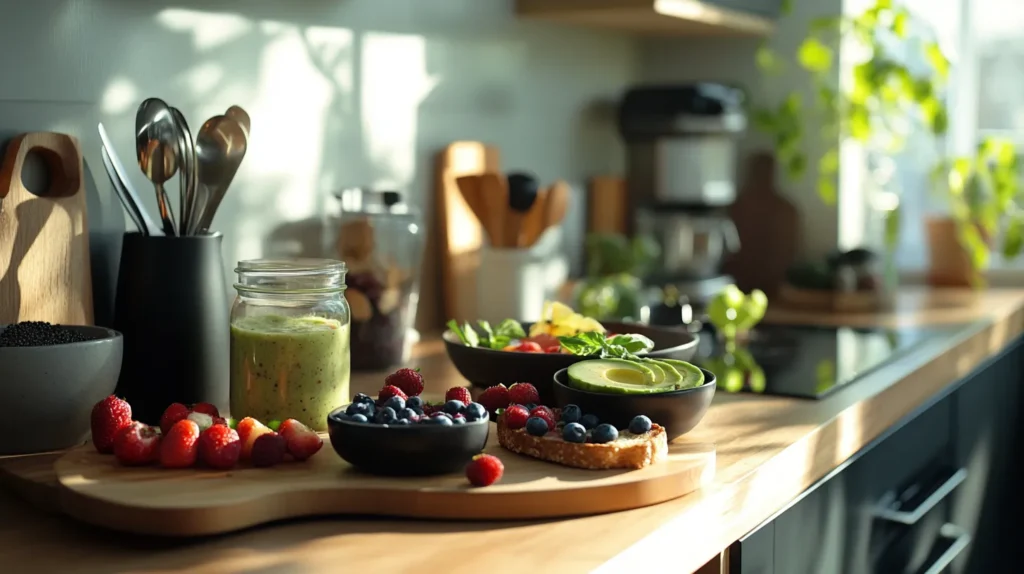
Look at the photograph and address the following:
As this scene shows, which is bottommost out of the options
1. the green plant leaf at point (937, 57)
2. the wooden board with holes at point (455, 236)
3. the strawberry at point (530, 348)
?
the strawberry at point (530, 348)

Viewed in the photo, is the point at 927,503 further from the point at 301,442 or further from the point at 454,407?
the point at 301,442

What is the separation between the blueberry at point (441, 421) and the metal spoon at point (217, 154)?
464 mm

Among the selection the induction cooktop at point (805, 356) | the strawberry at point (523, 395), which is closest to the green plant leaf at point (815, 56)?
the induction cooktop at point (805, 356)

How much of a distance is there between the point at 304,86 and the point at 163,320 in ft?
2.01

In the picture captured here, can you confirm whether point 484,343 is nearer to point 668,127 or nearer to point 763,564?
point 763,564

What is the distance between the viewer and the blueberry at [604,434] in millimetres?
1111

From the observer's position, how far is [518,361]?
4.64 ft

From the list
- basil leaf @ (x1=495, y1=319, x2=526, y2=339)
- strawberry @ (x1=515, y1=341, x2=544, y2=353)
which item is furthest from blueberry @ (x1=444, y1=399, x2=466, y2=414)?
basil leaf @ (x1=495, y1=319, x2=526, y2=339)

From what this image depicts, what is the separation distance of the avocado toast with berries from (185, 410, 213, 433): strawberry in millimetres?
291

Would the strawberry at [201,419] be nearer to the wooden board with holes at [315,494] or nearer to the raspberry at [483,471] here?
the wooden board with holes at [315,494]

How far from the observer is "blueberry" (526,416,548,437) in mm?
1135

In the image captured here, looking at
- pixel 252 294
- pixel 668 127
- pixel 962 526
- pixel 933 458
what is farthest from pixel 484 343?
pixel 668 127

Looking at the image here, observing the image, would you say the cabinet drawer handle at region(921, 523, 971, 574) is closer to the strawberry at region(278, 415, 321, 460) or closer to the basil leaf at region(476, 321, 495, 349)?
the basil leaf at region(476, 321, 495, 349)

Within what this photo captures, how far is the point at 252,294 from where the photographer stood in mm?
1273
